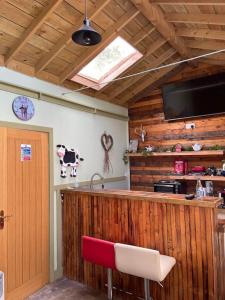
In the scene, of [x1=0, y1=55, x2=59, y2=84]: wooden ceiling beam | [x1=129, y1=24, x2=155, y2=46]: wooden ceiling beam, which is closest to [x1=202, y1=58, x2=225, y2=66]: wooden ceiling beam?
[x1=129, y1=24, x2=155, y2=46]: wooden ceiling beam

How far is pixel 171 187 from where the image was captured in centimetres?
446

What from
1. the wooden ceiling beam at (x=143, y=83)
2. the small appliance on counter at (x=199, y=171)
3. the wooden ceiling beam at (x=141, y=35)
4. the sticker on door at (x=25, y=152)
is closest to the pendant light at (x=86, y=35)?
the wooden ceiling beam at (x=141, y=35)

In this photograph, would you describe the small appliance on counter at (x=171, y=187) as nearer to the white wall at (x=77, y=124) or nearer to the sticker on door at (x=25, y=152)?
the white wall at (x=77, y=124)

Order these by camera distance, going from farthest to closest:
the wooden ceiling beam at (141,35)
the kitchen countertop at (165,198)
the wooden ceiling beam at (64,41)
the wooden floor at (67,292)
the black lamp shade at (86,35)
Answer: the wooden ceiling beam at (141,35), the wooden floor at (67,292), the wooden ceiling beam at (64,41), the kitchen countertop at (165,198), the black lamp shade at (86,35)

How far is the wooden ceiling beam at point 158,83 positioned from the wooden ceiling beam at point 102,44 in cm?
182

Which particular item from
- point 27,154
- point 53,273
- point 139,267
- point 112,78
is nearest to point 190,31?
point 112,78

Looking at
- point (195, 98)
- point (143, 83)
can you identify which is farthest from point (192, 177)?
point (143, 83)

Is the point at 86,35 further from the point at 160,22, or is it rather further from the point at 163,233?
the point at 163,233

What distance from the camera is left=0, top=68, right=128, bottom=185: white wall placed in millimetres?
3165

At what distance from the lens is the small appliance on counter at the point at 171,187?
4441 mm

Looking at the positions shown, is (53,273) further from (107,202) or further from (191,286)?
(191,286)

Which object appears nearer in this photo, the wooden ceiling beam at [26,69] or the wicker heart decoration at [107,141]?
the wooden ceiling beam at [26,69]

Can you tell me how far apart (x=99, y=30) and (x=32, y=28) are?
860 millimetres

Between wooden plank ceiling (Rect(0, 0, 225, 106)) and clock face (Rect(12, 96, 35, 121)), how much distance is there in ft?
1.27
